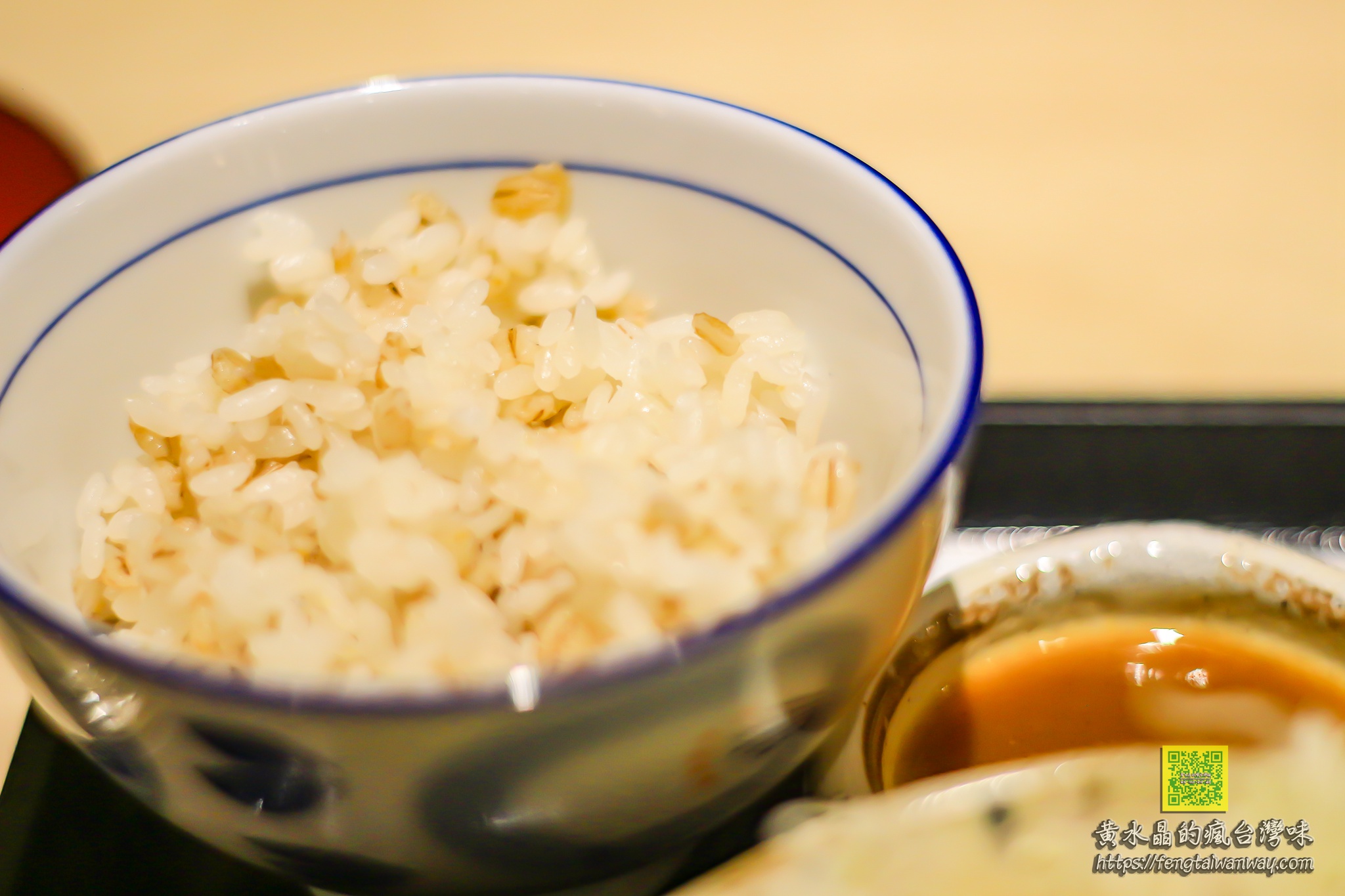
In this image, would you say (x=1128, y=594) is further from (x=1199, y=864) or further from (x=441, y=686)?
(x=441, y=686)

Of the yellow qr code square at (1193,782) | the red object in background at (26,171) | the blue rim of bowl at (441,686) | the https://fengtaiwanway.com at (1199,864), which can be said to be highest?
the red object in background at (26,171)

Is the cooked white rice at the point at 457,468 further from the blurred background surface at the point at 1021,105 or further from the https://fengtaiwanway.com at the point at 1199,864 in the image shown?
the blurred background surface at the point at 1021,105

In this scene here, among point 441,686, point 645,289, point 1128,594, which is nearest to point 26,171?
point 645,289

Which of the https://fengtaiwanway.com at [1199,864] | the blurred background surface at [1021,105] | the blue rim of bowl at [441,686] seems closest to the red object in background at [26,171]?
Answer: the blurred background surface at [1021,105]

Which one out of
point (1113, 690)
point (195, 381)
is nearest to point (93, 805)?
point (195, 381)

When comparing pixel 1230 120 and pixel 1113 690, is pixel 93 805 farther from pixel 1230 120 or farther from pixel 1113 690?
pixel 1230 120
